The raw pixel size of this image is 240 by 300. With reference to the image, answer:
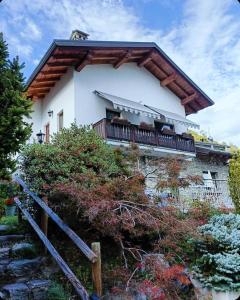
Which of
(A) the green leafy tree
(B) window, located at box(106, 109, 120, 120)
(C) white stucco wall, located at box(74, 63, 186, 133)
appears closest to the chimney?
(C) white stucco wall, located at box(74, 63, 186, 133)

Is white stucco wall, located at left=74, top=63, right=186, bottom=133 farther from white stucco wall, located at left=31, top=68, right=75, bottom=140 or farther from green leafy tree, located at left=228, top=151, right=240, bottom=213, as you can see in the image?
green leafy tree, located at left=228, top=151, right=240, bottom=213

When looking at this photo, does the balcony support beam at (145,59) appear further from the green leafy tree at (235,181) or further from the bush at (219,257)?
the bush at (219,257)

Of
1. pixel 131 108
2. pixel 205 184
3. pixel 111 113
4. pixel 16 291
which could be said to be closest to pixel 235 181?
pixel 205 184

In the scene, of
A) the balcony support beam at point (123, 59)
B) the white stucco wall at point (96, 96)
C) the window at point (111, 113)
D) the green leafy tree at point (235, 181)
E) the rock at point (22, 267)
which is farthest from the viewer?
the balcony support beam at point (123, 59)

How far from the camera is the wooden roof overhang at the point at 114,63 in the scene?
13.6 m

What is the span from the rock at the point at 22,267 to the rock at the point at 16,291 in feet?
1.86

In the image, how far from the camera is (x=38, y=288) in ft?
16.4

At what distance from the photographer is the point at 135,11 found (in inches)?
129

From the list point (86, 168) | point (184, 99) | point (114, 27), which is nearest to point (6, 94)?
point (114, 27)

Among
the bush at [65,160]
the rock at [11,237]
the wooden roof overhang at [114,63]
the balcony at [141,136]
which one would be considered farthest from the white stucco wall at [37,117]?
the rock at [11,237]

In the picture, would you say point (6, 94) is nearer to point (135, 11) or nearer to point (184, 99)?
point (135, 11)

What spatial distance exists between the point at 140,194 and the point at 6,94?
3155 millimetres

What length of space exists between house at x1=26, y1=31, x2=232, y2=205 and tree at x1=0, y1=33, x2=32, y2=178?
829 cm

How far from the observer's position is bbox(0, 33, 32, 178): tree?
15.2ft
